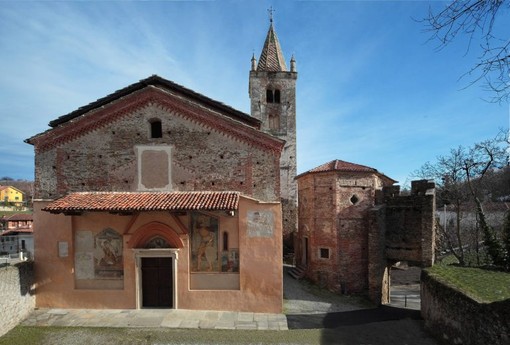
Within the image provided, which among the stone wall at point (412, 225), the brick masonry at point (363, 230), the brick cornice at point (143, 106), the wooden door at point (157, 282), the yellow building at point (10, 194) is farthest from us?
the yellow building at point (10, 194)

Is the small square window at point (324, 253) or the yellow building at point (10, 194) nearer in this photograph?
the small square window at point (324, 253)

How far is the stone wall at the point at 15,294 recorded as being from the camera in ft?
30.5

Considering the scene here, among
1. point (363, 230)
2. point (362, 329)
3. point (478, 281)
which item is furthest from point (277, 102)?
point (362, 329)

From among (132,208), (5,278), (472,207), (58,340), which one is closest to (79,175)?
(132,208)

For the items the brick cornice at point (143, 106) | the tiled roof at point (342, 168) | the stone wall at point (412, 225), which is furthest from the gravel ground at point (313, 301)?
the brick cornice at point (143, 106)

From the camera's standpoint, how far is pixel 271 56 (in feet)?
96.6

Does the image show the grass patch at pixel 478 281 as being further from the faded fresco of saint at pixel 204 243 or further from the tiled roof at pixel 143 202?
the faded fresco of saint at pixel 204 243

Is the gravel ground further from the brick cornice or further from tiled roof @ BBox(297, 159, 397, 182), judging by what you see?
the brick cornice

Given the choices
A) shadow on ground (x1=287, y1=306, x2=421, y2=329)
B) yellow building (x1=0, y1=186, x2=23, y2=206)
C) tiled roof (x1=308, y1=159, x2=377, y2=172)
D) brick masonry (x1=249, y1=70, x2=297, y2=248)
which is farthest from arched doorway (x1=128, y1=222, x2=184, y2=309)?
yellow building (x1=0, y1=186, x2=23, y2=206)

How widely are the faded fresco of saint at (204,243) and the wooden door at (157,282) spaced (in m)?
1.08

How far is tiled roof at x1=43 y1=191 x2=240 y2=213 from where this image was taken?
9883 mm

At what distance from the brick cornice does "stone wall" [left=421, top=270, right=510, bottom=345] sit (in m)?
7.27

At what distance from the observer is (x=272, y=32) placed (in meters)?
30.4

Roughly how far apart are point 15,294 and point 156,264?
14.3 ft
